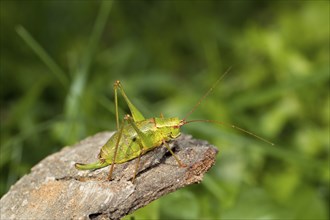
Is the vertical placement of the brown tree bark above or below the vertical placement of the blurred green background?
below

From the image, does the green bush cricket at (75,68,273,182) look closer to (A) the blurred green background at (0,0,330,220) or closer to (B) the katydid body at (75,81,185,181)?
(B) the katydid body at (75,81,185,181)

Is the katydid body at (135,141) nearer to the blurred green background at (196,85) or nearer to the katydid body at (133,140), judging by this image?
the katydid body at (133,140)

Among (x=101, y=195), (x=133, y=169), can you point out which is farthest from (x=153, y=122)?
(x=101, y=195)

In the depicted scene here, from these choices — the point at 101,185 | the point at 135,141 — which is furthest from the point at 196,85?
the point at 101,185

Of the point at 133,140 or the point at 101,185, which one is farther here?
the point at 133,140

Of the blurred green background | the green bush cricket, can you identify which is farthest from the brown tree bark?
the blurred green background

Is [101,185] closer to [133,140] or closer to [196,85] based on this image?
[133,140]

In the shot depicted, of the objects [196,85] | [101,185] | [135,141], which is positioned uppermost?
[196,85]


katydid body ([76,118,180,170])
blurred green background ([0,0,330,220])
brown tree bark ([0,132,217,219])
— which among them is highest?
blurred green background ([0,0,330,220])

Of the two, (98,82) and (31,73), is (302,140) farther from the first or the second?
(31,73)
